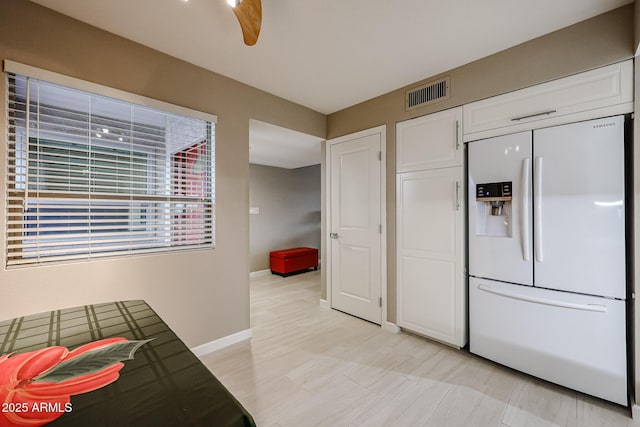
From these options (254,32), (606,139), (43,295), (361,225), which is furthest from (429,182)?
(43,295)

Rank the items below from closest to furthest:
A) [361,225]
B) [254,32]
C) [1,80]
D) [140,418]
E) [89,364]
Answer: [140,418]
[89,364]
[254,32]
[1,80]
[361,225]

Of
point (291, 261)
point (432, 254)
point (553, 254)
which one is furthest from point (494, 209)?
point (291, 261)

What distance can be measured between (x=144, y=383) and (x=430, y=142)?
2.71 meters

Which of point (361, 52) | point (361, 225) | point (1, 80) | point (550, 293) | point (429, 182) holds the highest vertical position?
point (361, 52)

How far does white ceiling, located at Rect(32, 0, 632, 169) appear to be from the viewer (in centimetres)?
175

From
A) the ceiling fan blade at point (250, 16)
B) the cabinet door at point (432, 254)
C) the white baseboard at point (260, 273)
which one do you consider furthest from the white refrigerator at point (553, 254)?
the white baseboard at point (260, 273)

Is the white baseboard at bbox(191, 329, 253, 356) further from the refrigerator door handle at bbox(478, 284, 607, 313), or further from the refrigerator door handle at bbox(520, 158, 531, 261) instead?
the refrigerator door handle at bbox(520, 158, 531, 261)

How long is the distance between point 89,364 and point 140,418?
1.40 ft

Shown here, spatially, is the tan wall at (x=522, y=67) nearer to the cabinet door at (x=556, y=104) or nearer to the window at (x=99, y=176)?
the cabinet door at (x=556, y=104)

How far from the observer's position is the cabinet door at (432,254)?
2.48 metres

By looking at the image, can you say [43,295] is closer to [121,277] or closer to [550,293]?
[121,277]

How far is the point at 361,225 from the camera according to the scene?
3279 mm

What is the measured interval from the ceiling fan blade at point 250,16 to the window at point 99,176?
4.00 feet

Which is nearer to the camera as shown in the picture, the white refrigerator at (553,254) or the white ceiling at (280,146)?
the white refrigerator at (553,254)
